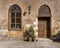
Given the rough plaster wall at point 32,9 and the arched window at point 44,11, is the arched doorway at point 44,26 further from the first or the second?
the rough plaster wall at point 32,9

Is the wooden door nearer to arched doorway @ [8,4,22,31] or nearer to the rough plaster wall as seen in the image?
the rough plaster wall

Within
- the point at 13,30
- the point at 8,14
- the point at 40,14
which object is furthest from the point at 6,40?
the point at 40,14

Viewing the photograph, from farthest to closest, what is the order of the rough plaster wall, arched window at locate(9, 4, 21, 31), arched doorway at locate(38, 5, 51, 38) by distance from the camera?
arched doorway at locate(38, 5, 51, 38) < arched window at locate(9, 4, 21, 31) < the rough plaster wall

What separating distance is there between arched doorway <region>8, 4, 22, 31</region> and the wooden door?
6.23 feet

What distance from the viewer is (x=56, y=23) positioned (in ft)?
64.2

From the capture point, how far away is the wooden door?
20047 mm

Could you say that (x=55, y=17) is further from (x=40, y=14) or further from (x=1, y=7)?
(x=1, y=7)

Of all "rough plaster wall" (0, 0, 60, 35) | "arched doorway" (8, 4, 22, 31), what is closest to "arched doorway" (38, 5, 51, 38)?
"rough plaster wall" (0, 0, 60, 35)

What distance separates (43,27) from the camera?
20062mm

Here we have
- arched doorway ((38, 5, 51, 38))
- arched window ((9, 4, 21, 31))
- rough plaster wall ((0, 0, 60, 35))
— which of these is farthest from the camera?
arched doorway ((38, 5, 51, 38))

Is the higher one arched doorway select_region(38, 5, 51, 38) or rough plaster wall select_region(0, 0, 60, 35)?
rough plaster wall select_region(0, 0, 60, 35)

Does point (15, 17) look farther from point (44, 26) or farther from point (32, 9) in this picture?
point (44, 26)

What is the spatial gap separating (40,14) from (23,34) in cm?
241

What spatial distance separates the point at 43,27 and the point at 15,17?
9.04 feet
